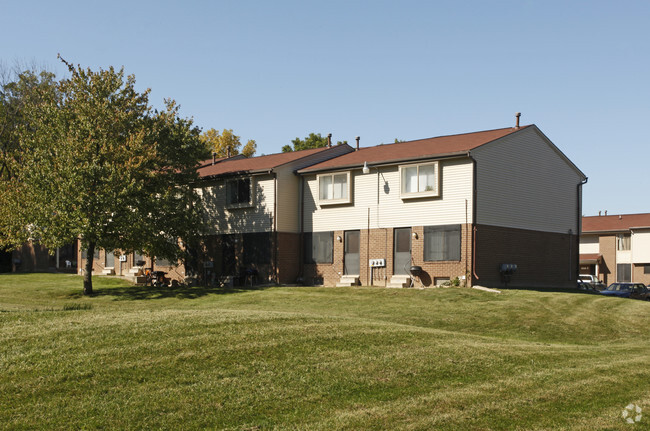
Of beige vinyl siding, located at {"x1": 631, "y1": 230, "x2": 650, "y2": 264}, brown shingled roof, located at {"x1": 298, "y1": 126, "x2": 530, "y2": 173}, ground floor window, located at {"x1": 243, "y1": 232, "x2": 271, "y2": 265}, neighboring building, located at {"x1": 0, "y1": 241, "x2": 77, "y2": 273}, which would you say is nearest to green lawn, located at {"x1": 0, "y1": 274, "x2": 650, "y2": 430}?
brown shingled roof, located at {"x1": 298, "y1": 126, "x2": 530, "y2": 173}

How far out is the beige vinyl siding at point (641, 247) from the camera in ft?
186

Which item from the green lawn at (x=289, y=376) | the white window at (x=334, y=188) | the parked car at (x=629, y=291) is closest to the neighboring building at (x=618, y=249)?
the parked car at (x=629, y=291)

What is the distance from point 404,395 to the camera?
10.4m

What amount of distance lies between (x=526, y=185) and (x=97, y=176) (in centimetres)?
2003

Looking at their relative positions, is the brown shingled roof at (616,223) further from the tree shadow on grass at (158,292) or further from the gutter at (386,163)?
the tree shadow on grass at (158,292)

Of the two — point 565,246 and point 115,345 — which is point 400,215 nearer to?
point 565,246

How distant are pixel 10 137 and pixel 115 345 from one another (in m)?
45.0

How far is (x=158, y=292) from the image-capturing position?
3238 centimetres

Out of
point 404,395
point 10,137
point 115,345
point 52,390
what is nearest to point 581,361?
point 404,395

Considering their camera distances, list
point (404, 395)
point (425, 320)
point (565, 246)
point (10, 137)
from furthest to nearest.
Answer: point (10, 137), point (565, 246), point (425, 320), point (404, 395)

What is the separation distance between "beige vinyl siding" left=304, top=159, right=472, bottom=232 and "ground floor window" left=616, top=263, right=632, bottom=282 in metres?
35.0

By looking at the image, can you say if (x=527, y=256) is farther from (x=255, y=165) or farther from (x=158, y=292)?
(x=158, y=292)

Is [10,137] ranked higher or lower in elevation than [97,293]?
higher

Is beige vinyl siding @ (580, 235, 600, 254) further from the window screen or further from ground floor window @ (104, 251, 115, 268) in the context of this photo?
ground floor window @ (104, 251, 115, 268)
